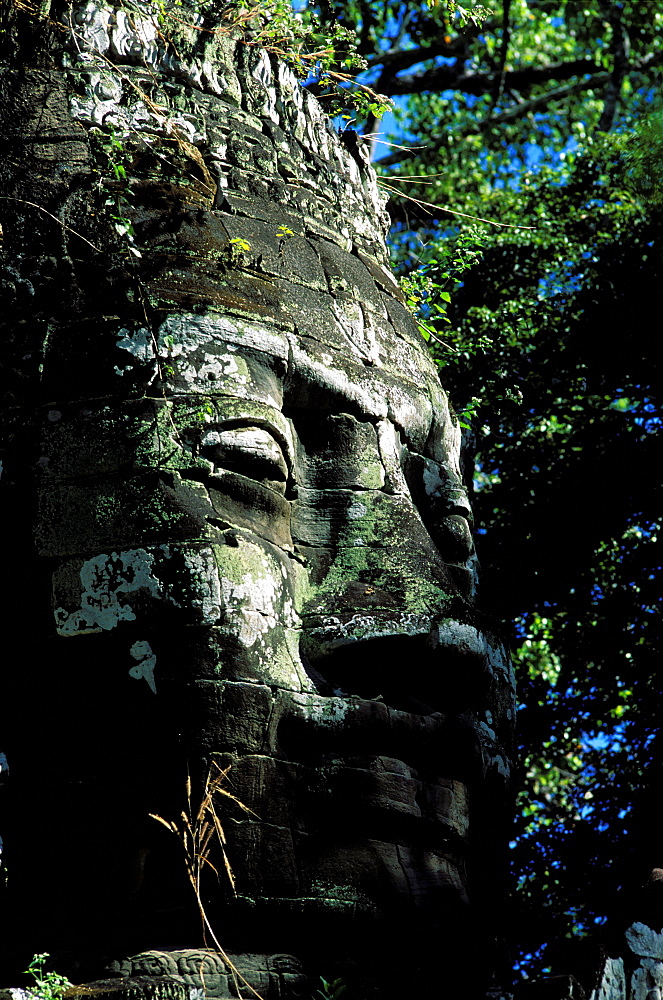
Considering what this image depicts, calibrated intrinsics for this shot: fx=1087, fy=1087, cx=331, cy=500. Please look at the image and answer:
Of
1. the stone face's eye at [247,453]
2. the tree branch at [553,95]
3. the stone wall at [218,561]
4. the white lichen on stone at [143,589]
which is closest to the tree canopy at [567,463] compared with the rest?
the stone wall at [218,561]

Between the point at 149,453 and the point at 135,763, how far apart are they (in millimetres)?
1004

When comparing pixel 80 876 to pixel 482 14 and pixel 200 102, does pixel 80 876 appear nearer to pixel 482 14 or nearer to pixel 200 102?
pixel 200 102

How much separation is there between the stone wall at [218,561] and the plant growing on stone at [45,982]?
9 centimetres

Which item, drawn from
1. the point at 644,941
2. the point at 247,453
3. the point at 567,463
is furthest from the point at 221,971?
the point at 567,463

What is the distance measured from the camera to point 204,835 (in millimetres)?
3207

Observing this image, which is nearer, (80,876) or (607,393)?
(80,876)

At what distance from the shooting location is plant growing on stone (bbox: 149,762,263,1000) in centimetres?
315

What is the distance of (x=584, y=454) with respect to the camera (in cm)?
705

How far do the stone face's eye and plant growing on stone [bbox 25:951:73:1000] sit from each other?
161cm

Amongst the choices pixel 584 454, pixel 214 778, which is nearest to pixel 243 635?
pixel 214 778

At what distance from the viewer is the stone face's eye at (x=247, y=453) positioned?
145 inches

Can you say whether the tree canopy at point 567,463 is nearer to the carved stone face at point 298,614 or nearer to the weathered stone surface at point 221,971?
the carved stone face at point 298,614

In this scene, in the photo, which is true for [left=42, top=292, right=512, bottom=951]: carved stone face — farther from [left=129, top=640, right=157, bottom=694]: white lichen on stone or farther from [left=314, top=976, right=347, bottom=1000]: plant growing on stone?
[left=314, top=976, right=347, bottom=1000]: plant growing on stone

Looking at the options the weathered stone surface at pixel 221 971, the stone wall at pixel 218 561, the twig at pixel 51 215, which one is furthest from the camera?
the twig at pixel 51 215
